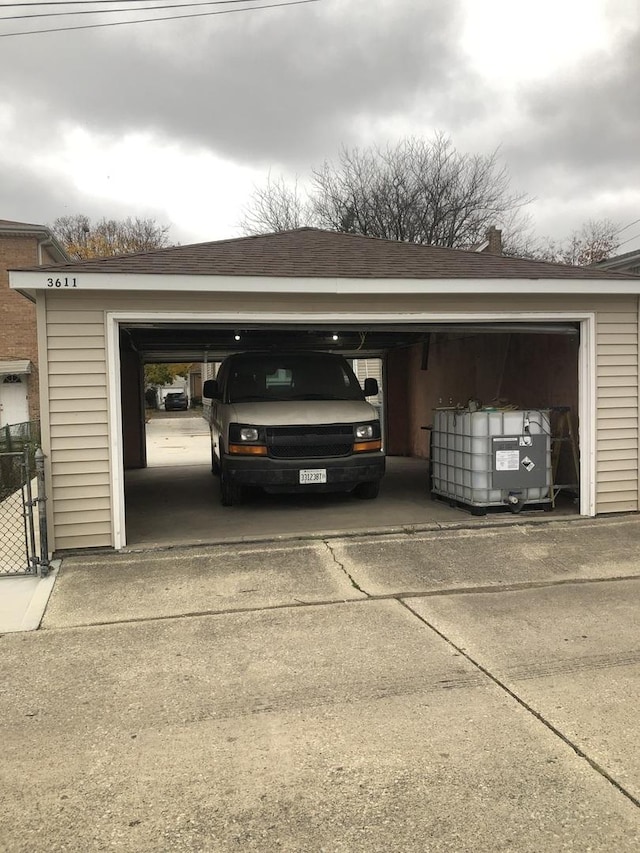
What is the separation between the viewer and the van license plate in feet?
25.1

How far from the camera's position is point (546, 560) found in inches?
233

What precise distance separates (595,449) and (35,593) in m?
5.88

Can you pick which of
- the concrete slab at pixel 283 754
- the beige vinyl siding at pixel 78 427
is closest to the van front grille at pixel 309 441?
the beige vinyl siding at pixel 78 427

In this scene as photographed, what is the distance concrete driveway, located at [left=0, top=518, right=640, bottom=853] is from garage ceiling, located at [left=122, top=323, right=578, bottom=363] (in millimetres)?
2889

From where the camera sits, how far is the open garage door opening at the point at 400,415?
7453 mm

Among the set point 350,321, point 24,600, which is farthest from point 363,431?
point 24,600

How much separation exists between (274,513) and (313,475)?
842mm

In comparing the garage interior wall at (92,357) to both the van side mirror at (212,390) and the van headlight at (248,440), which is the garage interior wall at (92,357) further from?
the van side mirror at (212,390)

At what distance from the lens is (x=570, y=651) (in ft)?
13.1

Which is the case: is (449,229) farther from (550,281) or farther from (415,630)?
(415,630)

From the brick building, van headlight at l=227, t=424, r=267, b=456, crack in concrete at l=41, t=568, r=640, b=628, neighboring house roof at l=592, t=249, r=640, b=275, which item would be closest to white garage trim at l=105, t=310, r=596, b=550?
van headlight at l=227, t=424, r=267, b=456

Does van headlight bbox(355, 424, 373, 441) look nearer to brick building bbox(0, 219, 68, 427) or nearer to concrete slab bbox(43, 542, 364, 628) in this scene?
concrete slab bbox(43, 542, 364, 628)

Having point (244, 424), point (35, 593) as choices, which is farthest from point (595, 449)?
point (35, 593)

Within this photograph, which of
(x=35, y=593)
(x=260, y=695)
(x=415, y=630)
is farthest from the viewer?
(x=35, y=593)
